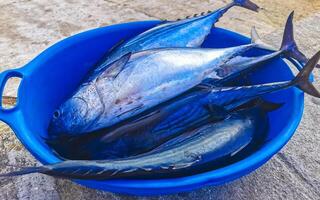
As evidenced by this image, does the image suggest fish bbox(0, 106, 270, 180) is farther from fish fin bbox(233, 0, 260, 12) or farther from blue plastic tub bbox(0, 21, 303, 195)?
fish fin bbox(233, 0, 260, 12)

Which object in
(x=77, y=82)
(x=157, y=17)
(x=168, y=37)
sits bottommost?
(x=157, y=17)

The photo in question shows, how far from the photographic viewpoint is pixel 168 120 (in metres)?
1.28

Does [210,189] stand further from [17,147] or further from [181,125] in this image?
[17,147]

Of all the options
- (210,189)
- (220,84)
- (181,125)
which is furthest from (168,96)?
(210,189)

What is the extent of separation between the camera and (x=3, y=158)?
62.2 inches

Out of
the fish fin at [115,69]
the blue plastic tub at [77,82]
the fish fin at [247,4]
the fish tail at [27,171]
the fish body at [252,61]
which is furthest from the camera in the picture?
the fish fin at [247,4]

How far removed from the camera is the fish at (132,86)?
126cm

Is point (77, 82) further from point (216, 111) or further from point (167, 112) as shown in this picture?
point (216, 111)

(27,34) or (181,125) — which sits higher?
(181,125)

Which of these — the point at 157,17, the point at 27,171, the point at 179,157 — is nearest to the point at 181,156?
the point at 179,157

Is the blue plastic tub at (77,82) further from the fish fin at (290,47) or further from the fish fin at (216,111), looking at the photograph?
the fish fin at (216,111)

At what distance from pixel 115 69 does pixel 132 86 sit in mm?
85

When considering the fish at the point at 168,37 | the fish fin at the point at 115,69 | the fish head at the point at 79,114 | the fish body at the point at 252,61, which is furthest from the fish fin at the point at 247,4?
the fish head at the point at 79,114

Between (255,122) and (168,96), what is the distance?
30 cm
